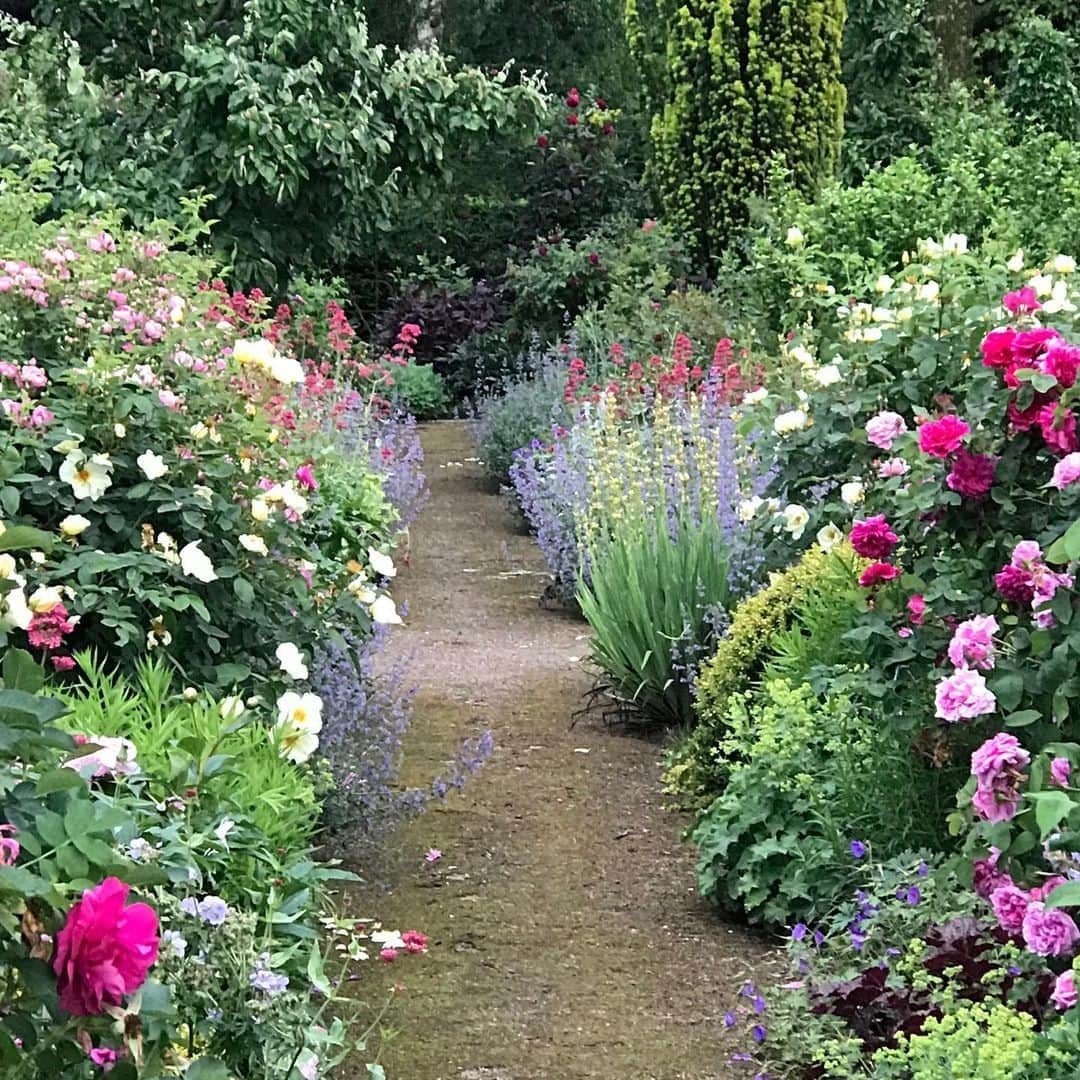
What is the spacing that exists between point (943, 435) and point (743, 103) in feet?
27.3

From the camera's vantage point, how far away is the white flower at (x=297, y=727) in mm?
2832

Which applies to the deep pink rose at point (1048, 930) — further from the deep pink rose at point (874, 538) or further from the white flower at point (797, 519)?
the white flower at point (797, 519)

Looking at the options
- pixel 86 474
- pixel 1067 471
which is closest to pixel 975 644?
pixel 1067 471

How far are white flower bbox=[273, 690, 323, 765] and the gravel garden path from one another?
27.0 inches

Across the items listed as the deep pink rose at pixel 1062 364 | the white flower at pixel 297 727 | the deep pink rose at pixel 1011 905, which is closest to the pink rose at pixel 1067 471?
the deep pink rose at pixel 1062 364

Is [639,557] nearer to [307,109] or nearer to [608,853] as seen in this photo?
[608,853]

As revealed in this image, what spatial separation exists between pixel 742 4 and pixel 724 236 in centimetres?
166

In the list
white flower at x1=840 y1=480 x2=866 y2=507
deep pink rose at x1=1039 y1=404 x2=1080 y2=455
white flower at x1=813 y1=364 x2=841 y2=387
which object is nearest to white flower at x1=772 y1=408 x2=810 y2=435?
white flower at x1=813 y1=364 x2=841 y2=387

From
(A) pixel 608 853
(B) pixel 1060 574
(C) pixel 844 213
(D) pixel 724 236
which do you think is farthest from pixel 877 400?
(D) pixel 724 236

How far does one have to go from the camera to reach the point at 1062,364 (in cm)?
269

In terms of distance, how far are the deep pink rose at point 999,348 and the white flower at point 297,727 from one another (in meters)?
1.50

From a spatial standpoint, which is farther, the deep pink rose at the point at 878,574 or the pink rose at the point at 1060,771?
the deep pink rose at the point at 878,574

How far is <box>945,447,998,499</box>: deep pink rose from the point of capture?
2945mm

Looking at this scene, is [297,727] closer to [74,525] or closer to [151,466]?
[74,525]
